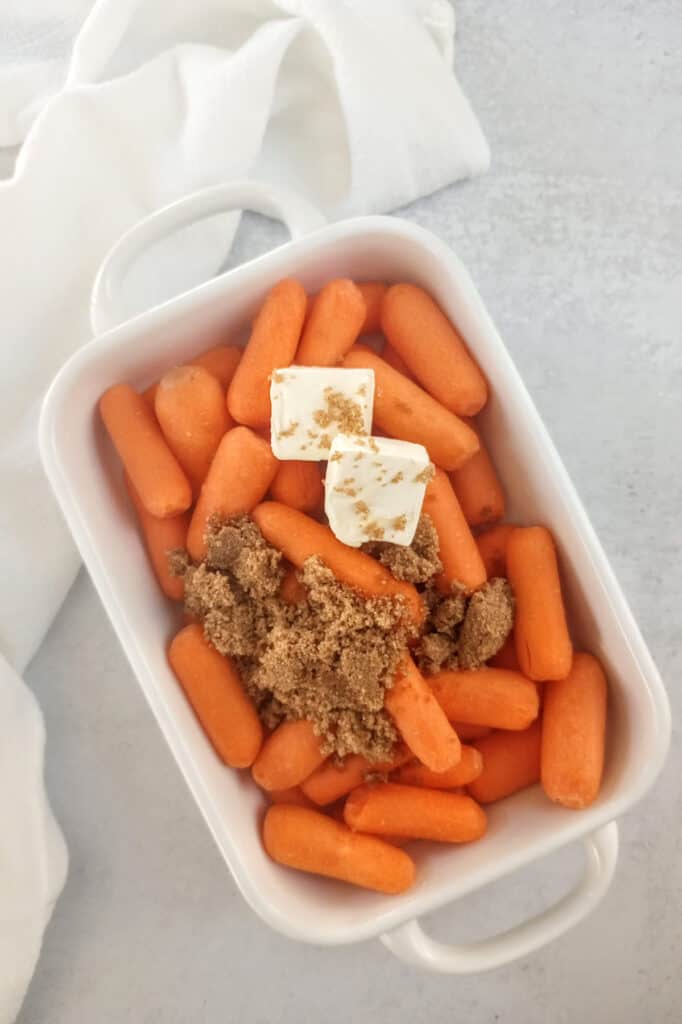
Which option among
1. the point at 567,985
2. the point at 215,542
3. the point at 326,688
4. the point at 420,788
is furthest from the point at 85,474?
the point at 567,985

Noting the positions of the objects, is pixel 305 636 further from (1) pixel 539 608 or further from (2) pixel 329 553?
(1) pixel 539 608

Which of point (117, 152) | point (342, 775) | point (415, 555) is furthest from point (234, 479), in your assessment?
point (117, 152)

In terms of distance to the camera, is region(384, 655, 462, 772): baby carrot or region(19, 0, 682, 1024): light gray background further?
region(19, 0, 682, 1024): light gray background

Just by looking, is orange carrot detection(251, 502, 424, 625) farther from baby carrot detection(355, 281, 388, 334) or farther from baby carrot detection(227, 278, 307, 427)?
baby carrot detection(355, 281, 388, 334)

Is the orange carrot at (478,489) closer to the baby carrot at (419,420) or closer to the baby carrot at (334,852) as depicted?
the baby carrot at (419,420)

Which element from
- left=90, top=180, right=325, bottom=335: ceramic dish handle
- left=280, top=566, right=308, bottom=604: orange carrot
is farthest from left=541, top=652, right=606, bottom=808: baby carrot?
left=90, top=180, right=325, bottom=335: ceramic dish handle

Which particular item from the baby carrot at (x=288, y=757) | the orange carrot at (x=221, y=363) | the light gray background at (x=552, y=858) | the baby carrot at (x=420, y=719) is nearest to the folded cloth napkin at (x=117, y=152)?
the light gray background at (x=552, y=858)
